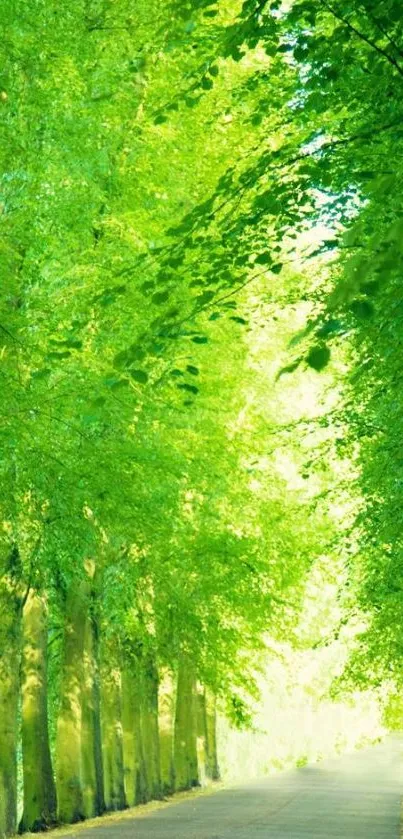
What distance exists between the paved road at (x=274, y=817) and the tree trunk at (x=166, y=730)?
51.6 inches

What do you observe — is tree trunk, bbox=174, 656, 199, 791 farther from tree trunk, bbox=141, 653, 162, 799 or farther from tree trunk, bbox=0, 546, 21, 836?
tree trunk, bbox=0, 546, 21, 836

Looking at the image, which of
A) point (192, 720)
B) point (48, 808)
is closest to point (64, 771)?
point (48, 808)

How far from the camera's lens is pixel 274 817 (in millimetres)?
27453

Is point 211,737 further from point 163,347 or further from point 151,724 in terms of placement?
point 163,347

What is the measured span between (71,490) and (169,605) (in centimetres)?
1017

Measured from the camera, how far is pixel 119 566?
23453 mm

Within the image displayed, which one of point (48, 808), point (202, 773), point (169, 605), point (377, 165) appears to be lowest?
point (202, 773)

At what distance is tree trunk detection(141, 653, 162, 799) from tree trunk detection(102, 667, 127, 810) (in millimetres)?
3324

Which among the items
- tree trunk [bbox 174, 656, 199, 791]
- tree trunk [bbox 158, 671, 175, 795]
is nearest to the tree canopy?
tree trunk [bbox 158, 671, 175, 795]

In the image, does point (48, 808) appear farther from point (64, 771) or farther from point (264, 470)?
point (264, 470)

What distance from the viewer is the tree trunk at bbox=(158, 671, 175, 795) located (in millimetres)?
35688

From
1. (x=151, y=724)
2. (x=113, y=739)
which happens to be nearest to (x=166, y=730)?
(x=151, y=724)

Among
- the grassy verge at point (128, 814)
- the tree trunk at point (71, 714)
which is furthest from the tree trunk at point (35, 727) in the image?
the tree trunk at point (71, 714)

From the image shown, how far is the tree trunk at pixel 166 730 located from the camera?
35.7 m
